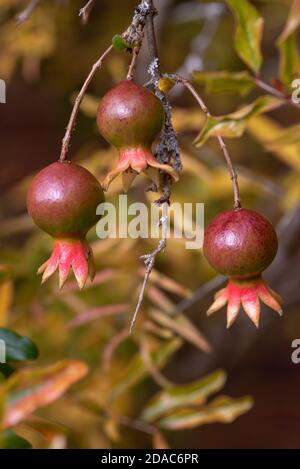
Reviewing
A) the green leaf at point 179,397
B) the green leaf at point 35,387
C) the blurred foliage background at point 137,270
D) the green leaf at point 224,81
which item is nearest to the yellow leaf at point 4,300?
the blurred foliage background at point 137,270

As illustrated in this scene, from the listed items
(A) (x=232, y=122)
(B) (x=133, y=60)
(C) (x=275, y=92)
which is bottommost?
(B) (x=133, y=60)

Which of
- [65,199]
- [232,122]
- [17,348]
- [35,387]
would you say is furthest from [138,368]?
[65,199]

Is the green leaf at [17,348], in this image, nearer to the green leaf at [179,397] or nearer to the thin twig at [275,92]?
the green leaf at [179,397]

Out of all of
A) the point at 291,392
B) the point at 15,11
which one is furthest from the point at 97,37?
the point at 291,392

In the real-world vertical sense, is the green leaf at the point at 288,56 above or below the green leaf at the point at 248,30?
below

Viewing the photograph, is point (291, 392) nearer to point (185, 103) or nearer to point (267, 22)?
point (185, 103)

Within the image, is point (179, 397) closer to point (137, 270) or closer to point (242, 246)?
point (137, 270)

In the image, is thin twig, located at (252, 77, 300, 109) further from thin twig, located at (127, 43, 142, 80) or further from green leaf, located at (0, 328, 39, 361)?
green leaf, located at (0, 328, 39, 361)
